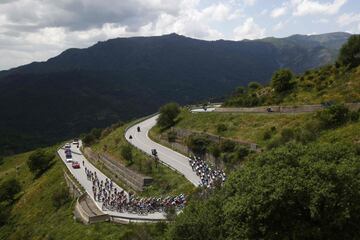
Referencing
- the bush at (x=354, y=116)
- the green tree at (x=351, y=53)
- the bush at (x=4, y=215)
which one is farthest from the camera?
the green tree at (x=351, y=53)

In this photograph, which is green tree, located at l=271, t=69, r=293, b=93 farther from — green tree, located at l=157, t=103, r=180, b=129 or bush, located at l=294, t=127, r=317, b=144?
bush, located at l=294, t=127, r=317, b=144

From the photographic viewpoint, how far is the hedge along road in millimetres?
56706

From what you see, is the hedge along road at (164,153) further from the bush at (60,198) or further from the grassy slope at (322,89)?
the grassy slope at (322,89)

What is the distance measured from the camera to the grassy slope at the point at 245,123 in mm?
56844

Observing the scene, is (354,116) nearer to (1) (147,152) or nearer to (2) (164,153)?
(2) (164,153)

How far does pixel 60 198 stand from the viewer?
64.2m

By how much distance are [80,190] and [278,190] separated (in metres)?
42.4

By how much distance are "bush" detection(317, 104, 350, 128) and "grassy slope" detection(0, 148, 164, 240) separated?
22871 millimetres

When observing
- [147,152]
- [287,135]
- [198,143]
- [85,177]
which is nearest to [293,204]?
[287,135]

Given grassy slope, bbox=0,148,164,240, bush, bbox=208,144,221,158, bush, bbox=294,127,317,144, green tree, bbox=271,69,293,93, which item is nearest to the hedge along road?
bush, bbox=208,144,221,158

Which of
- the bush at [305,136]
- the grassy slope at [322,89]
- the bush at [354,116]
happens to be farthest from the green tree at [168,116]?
the bush at [354,116]

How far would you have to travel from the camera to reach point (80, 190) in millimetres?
61031

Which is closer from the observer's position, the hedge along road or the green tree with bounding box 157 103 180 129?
the hedge along road

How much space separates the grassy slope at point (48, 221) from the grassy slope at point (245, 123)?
22.0 metres
